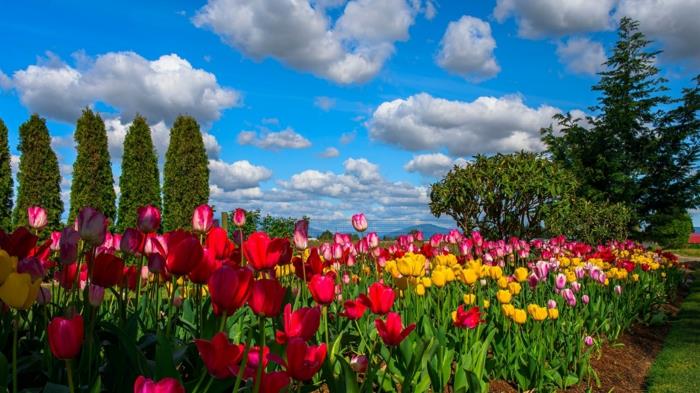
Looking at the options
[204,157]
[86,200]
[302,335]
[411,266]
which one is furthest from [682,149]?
[302,335]

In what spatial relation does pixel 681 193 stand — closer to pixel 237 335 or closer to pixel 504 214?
pixel 504 214

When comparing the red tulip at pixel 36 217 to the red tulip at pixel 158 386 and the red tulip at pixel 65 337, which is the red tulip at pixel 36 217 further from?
the red tulip at pixel 158 386

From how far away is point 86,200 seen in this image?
1436 cm

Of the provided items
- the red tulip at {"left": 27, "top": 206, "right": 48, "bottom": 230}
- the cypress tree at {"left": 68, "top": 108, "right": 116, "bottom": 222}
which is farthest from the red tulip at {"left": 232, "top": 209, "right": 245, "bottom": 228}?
the cypress tree at {"left": 68, "top": 108, "right": 116, "bottom": 222}

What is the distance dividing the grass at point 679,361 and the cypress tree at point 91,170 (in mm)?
12979

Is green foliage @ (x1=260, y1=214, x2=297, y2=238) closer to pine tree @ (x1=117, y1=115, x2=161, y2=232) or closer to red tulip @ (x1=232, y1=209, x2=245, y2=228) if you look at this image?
pine tree @ (x1=117, y1=115, x2=161, y2=232)

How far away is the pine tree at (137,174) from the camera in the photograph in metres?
15.3

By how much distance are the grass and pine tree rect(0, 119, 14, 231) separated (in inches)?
559

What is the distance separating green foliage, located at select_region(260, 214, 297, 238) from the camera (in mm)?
12780

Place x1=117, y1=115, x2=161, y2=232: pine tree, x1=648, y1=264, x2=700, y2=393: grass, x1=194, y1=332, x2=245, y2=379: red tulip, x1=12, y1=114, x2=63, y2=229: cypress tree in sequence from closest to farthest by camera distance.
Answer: x1=194, y1=332, x2=245, y2=379: red tulip, x1=648, y1=264, x2=700, y2=393: grass, x1=12, y1=114, x2=63, y2=229: cypress tree, x1=117, y1=115, x2=161, y2=232: pine tree

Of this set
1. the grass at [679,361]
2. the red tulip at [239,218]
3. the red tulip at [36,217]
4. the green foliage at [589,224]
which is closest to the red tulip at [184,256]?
the red tulip at [239,218]

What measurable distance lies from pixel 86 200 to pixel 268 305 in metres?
14.6

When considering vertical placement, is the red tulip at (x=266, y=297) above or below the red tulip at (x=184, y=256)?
below

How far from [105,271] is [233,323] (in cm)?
125
